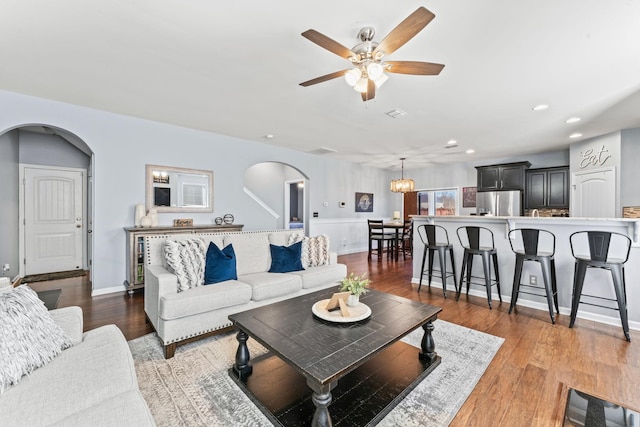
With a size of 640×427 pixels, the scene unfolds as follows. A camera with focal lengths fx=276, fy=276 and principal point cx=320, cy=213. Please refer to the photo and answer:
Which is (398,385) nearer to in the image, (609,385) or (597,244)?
(609,385)

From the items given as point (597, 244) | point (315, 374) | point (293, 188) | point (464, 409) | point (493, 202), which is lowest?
point (464, 409)

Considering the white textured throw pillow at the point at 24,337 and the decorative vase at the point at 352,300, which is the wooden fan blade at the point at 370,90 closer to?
the decorative vase at the point at 352,300

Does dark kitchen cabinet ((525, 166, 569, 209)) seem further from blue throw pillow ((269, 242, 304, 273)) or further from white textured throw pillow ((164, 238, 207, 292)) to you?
white textured throw pillow ((164, 238, 207, 292))

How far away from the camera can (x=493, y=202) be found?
21.5ft

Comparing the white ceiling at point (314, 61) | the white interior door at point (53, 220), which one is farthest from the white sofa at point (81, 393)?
the white interior door at point (53, 220)

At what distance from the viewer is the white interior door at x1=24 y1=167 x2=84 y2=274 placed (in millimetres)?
4797

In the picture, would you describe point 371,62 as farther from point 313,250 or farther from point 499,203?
point 499,203

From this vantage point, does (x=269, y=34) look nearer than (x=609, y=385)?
No

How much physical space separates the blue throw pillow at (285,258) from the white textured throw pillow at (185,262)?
0.84 meters

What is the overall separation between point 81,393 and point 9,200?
5.36m

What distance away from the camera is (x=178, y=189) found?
4.63 m

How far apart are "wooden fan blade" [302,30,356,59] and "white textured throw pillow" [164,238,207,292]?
84.6 inches

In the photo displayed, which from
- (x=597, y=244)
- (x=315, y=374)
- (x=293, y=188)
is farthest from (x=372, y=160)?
(x=315, y=374)

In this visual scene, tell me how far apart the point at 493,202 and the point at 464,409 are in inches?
237
